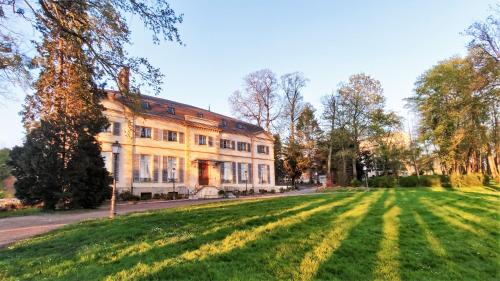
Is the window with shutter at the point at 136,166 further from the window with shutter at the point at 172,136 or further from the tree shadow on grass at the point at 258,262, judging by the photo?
the tree shadow on grass at the point at 258,262

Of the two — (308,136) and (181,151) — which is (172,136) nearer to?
(181,151)

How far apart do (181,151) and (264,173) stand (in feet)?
47.4

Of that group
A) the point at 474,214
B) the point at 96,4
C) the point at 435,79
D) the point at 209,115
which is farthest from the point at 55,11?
the point at 435,79

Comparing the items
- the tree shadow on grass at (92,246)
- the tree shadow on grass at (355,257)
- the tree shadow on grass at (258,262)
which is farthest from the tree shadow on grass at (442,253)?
the tree shadow on grass at (92,246)

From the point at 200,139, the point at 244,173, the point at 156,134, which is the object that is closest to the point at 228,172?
the point at 244,173

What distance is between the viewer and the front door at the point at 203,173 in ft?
120

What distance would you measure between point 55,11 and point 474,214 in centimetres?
1484

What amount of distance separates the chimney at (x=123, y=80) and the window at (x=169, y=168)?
23703 millimetres

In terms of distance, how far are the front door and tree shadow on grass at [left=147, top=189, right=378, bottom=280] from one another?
2903cm

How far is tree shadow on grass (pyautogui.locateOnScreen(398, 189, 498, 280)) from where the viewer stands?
6.12m

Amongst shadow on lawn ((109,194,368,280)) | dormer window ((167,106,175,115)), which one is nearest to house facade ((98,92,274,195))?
dormer window ((167,106,175,115))

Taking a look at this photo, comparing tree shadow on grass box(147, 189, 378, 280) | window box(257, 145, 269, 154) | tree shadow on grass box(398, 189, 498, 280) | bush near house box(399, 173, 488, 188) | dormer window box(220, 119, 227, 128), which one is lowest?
tree shadow on grass box(398, 189, 498, 280)

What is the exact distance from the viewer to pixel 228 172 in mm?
40156

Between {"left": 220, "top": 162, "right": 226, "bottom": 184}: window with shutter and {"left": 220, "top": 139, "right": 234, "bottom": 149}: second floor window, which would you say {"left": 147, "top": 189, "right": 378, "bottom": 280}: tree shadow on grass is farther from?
{"left": 220, "top": 139, "right": 234, "bottom": 149}: second floor window
